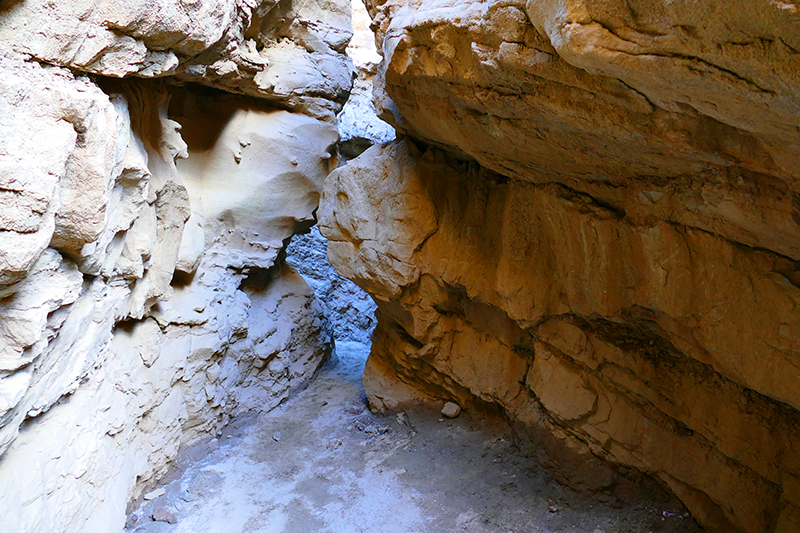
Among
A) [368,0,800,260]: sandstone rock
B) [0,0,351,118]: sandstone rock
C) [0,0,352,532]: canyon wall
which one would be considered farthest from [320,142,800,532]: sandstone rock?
[0,0,351,118]: sandstone rock

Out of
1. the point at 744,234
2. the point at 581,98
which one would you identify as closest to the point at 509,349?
the point at 744,234

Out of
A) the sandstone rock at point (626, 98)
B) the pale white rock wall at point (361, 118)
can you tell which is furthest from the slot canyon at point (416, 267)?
the pale white rock wall at point (361, 118)

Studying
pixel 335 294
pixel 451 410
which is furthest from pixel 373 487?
pixel 335 294

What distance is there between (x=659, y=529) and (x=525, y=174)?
8.37 ft

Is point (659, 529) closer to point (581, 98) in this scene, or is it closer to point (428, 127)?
point (581, 98)

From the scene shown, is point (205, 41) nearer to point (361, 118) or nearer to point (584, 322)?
point (584, 322)

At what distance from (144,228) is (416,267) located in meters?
2.20

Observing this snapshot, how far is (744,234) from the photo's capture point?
108 inches

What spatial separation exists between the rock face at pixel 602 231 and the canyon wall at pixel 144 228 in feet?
4.16

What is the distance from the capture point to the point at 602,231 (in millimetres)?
3510

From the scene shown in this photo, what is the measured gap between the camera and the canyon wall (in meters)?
2.59

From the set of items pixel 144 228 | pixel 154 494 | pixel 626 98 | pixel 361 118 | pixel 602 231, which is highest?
pixel 626 98

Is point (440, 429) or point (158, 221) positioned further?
point (440, 429)

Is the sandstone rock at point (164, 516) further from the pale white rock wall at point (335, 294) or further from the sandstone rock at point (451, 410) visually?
the pale white rock wall at point (335, 294)
